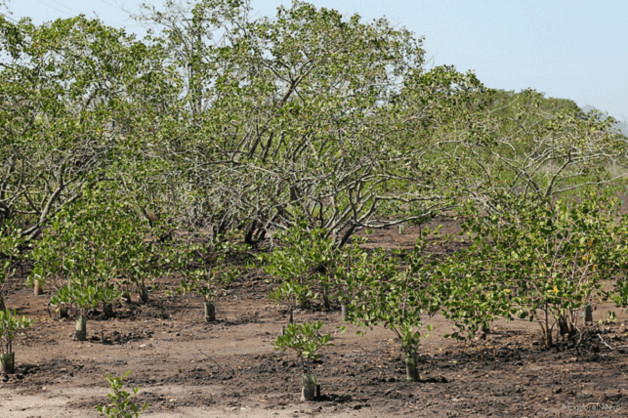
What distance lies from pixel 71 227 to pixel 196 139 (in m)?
2.77

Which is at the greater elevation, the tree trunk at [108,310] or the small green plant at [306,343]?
the tree trunk at [108,310]

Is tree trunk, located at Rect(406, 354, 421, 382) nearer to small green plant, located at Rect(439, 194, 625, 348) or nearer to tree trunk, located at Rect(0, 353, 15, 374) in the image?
small green plant, located at Rect(439, 194, 625, 348)

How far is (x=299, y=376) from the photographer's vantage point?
642 centimetres

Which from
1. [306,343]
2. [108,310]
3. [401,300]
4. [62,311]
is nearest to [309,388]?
[306,343]

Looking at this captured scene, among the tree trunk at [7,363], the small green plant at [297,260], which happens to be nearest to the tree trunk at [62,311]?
the tree trunk at [7,363]

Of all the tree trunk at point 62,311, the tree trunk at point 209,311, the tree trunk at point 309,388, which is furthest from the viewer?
the tree trunk at point 62,311

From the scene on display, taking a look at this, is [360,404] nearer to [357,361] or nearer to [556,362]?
[357,361]

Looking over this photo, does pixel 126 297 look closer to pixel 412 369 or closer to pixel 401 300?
pixel 401 300

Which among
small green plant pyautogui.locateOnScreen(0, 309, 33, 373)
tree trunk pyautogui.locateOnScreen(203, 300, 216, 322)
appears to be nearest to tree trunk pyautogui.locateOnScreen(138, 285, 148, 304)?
tree trunk pyautogui.locateOnScreen(203, 300, 216, 322)

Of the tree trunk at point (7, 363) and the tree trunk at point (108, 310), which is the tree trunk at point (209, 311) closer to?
the tree trunk at point (108, 310)

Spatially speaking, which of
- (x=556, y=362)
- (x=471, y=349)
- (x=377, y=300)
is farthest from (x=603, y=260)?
(x=377, y=300)

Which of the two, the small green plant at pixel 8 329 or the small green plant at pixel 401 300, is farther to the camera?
the small green plant at pixel 8 329

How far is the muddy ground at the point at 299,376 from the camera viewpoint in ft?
18.2

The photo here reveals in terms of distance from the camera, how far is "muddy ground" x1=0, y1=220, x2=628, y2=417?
554 cm
